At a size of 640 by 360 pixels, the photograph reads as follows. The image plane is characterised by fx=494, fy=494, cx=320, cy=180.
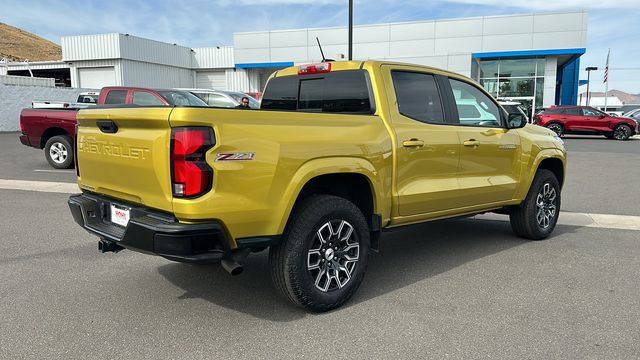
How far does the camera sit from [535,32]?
95.8 ft

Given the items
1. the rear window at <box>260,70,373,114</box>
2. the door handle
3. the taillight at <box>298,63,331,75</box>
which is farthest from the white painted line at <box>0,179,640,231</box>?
the taillight at <box>298,63,331,75</box>

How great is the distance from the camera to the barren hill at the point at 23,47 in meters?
97.8

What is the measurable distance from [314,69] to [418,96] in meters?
0.98

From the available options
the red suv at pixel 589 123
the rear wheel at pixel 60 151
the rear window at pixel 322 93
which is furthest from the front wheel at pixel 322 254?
the red suv at pixel 589 123

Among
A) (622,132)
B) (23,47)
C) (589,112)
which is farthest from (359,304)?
(23,47)

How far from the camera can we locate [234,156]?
302 centimetres

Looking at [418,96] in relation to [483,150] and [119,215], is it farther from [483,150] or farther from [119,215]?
[119,215]

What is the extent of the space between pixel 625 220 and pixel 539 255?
251 centimetres

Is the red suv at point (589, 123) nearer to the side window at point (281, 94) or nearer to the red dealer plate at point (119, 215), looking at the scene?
the side window at point (281, 94)

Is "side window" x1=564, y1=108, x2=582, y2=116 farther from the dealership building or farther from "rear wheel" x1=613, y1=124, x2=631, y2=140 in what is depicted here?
the dealership building

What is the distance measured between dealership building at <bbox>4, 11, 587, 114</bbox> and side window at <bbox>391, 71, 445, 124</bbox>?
26746 millimetres

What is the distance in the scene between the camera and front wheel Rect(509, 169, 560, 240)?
18.3 ft

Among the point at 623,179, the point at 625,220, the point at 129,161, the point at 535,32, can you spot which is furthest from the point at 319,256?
the point at 535,32

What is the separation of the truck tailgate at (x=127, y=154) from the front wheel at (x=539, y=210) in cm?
414
